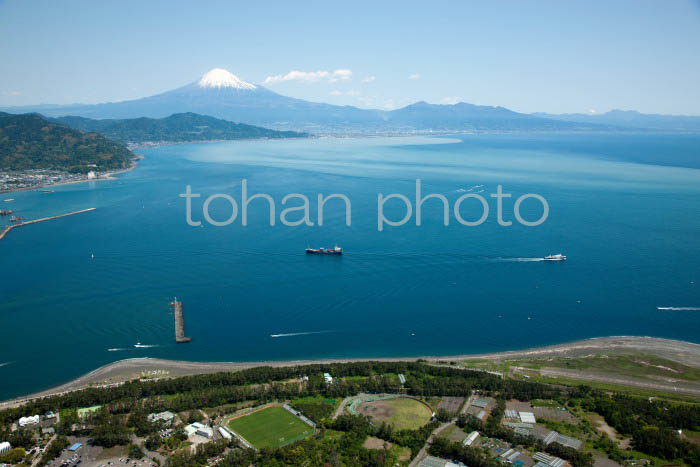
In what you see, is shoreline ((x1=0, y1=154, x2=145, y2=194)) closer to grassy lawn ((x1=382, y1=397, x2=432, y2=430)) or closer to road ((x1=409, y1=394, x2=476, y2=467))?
grassy lawn ((x1=382, y1=397, x2=432, y2=430))

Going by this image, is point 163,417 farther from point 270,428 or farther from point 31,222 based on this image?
point 31,222

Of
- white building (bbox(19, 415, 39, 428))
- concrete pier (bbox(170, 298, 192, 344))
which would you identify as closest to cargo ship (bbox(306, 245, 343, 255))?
concrete pier (bbox(170, 298, 192, 344))

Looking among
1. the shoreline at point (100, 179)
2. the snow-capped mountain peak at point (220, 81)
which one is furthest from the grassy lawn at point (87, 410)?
the snow-capped mountain peak at point (220, 81)

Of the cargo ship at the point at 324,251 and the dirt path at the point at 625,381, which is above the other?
the cargo ship at the point at 324,251

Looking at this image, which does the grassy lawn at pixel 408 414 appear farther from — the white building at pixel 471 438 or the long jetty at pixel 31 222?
the long jetty at pixel 31 222

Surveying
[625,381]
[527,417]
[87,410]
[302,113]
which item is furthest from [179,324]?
[302,113]
